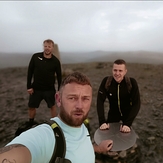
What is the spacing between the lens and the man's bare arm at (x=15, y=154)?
1.01 m

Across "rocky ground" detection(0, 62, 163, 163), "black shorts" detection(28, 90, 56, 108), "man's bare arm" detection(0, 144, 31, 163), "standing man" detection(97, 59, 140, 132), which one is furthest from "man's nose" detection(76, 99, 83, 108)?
"black shorts" detection(28, 90, 56, 108)

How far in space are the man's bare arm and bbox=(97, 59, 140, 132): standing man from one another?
235cm

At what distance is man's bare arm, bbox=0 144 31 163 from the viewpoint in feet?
3.31

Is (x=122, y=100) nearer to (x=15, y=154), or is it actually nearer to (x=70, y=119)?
(x=70, y=119)

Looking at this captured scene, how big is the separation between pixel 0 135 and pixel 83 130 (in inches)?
175

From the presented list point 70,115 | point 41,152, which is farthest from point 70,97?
point 41,152

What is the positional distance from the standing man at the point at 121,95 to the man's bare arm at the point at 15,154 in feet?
7.71

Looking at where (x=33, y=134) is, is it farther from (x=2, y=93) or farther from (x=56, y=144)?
(x=2, y=93)

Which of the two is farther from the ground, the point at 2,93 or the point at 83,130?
the point at 83,130

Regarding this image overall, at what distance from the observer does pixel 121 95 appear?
3455 millimetres

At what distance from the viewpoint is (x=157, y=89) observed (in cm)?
1042

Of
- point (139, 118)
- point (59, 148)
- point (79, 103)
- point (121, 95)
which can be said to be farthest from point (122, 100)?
point (139, 118)

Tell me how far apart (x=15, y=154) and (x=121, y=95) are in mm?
2663

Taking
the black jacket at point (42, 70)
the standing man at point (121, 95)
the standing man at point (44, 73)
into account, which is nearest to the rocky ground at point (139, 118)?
the standing man at point (121, 95)
